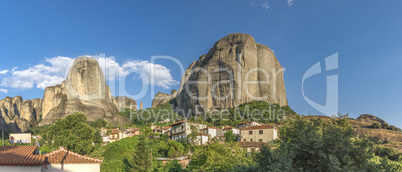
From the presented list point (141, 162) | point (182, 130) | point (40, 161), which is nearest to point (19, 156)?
point (40, 161)

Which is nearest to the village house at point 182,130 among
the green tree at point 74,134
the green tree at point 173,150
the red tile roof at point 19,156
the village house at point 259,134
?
the green tree at point 173,150

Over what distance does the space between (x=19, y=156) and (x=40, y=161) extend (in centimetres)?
171

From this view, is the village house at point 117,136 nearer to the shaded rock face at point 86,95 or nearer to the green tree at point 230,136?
the green tree at point 230,136

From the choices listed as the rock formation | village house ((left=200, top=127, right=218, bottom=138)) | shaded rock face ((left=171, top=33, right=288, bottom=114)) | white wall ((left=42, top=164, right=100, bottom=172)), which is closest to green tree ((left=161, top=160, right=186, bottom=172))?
white wall ((left=42, top=164, right=100, bottom=172))

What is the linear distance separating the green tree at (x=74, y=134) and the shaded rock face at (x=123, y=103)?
106m

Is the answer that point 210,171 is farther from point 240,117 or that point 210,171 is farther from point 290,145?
point 240,117

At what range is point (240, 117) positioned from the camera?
8044 cm

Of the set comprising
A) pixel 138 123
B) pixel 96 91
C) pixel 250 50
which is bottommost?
pixel 138 123

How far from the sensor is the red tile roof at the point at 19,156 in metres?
15.1

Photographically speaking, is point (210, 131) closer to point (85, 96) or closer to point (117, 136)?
point (117, 136)

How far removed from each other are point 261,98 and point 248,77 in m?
9.53

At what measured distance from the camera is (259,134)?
50.5 m

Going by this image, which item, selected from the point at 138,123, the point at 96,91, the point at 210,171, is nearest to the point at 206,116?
the point at 138,123

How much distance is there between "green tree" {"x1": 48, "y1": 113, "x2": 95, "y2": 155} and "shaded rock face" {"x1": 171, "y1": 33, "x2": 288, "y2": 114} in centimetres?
5674
